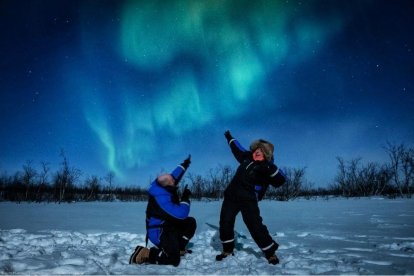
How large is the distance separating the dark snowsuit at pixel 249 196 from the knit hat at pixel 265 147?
5.3 inches

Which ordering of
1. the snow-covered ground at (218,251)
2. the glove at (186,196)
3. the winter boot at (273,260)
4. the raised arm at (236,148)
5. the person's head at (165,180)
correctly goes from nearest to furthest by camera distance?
1. the snow-covered ground at (218,251)
2. the winter boot at (273,260)
3. the person's head at (165,180)
4. the glove at (186,196)
5. the raised arm at (236,148)

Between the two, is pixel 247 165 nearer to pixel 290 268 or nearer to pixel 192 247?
pixel 290 268

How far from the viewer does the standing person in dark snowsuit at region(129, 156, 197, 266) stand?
145 inches

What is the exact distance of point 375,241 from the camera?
5098 mm

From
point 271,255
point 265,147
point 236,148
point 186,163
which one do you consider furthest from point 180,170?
point 271,255

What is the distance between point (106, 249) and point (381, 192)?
130 feet

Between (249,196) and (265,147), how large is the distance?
788 mm

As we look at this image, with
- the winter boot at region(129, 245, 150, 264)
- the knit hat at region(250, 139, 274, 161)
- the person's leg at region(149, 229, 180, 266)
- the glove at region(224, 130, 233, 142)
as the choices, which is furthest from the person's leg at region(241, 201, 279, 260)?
the winter boot at region(129, 245, 150, 264)

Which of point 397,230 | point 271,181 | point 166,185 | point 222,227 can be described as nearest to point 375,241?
point 397,230

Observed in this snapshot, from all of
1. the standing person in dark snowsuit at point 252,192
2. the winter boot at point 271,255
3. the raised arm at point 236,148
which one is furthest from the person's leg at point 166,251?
the raised arm at point 236,148

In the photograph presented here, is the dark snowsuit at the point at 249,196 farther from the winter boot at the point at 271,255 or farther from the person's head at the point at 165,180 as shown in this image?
the person's head at the point at 165,180

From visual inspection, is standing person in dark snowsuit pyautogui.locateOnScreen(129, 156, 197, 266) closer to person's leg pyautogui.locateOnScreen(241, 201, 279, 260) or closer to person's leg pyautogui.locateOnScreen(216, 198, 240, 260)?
person's leg pyautogui.locateOnScreen(216, 198, 240, 260)

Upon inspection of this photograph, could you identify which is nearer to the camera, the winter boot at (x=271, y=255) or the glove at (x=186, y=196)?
the winter boot at (x=271, y=255)

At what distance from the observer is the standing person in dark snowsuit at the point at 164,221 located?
12.1ft
